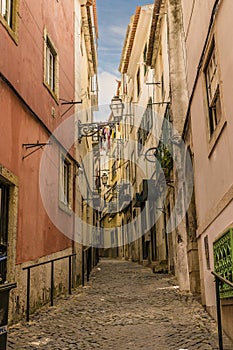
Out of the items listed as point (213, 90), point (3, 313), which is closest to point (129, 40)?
point (213, 90)

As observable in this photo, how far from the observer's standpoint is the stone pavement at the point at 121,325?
5754mm

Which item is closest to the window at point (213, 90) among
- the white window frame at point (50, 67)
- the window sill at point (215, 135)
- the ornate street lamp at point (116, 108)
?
the window sill at point (215, 135)

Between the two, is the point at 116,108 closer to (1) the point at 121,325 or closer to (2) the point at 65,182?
(2) the point at 65,182

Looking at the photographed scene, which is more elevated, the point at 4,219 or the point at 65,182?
the point at 65,182

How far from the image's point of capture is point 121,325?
275 inches

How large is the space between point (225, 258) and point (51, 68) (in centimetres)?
798

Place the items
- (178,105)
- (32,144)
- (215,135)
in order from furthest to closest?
(178,105)
(32,144)
(215,135)

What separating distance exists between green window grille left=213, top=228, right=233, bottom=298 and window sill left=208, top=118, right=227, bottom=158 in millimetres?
1441

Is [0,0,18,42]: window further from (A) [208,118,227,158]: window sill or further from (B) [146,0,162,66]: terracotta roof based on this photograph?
(B) [146,0,162,66]: terracotta roof

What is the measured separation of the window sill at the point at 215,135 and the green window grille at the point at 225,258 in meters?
1.44

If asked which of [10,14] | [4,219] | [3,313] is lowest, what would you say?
[3,313]

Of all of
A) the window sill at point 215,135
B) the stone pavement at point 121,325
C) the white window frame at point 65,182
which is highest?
the white window frame at point 65,182

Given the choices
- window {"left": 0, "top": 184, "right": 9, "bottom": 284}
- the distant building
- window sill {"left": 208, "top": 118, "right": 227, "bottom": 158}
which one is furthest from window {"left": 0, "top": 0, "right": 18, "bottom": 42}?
window sill {"left": 208, "top": 118, "right": 227, "bottom": 158}

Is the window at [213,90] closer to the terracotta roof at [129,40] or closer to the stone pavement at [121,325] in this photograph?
the stone pavement at [121,325]
